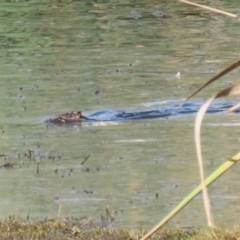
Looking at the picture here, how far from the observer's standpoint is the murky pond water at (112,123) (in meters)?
6.23

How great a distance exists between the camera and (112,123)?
911 centimetres

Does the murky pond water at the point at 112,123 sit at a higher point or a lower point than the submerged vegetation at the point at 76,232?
lower

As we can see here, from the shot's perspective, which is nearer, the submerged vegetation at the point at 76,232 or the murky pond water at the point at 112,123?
the submerged vegetation at the point at 76,232

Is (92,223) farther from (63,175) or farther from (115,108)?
(115,108)

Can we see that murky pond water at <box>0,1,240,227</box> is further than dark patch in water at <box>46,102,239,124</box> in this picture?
No

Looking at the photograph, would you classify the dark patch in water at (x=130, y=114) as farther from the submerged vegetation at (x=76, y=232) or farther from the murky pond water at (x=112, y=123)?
the submerged vegetation at (x=76, y=232)

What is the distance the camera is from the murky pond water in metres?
6.23

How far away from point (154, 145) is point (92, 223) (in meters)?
2.57

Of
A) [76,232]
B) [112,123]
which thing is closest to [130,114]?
[112,123]

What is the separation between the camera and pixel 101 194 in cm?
636

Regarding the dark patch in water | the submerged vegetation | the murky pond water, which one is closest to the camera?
the submerged vegetation

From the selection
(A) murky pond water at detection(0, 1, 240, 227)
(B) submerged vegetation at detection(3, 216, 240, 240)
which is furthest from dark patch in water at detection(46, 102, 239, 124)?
(B) submerged vegetation at detection(3, 216, 240, 240)

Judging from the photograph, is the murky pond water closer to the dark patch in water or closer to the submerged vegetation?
the dark patch in water

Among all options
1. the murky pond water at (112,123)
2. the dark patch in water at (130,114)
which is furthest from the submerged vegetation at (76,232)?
the dark patch in water at (130,114)
